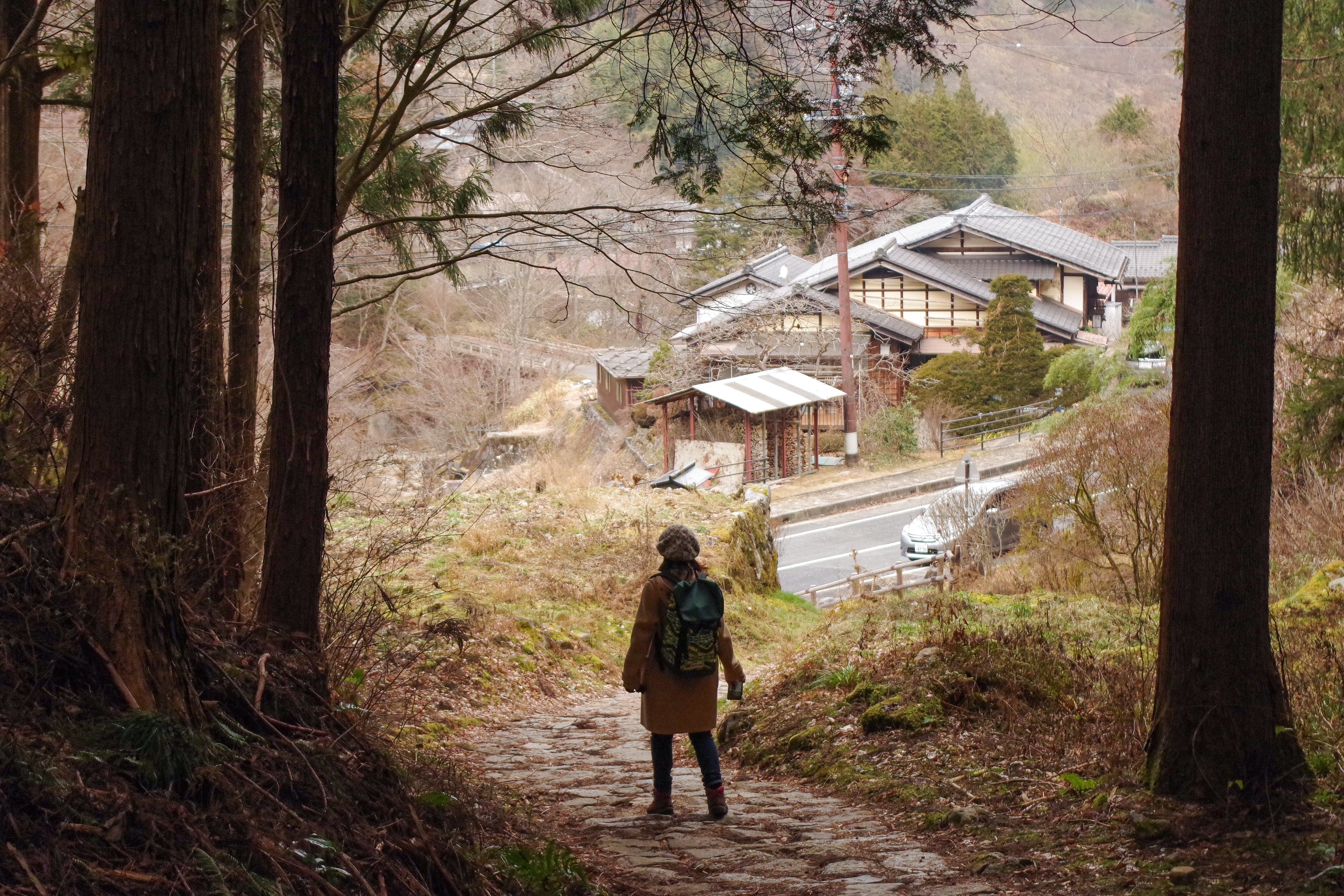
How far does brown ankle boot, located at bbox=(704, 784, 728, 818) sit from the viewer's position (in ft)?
18.6

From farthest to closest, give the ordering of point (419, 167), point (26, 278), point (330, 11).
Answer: point (419, 167), point (26, 278), point (330, 11)

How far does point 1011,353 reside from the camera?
1458 inches

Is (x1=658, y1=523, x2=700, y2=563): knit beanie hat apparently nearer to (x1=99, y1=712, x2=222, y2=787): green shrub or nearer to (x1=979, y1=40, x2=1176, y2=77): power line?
(x1=99, y1=712, x2=222, y2=787): green shrub

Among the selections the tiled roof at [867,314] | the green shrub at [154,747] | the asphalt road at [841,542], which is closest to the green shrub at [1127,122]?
the tiled roof at [867,314]

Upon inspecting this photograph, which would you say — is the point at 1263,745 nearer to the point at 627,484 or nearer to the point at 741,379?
the point at 627,484

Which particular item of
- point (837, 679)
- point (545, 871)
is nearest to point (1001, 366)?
point (837, 679)

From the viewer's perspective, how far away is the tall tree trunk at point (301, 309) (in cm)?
529

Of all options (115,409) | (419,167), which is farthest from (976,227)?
(115,409)

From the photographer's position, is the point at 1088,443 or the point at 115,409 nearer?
the point at 115,409

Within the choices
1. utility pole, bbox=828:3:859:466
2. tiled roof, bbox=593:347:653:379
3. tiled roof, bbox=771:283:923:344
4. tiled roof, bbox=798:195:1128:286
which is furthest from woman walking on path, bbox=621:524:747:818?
tiled roof, bbox=798:195:1128:286

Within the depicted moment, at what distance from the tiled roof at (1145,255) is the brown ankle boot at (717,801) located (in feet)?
153

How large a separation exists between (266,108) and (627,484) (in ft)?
59.4

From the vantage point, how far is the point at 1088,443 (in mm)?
15844

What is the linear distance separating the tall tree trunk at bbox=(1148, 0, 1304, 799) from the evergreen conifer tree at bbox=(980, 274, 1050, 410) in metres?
33.0
